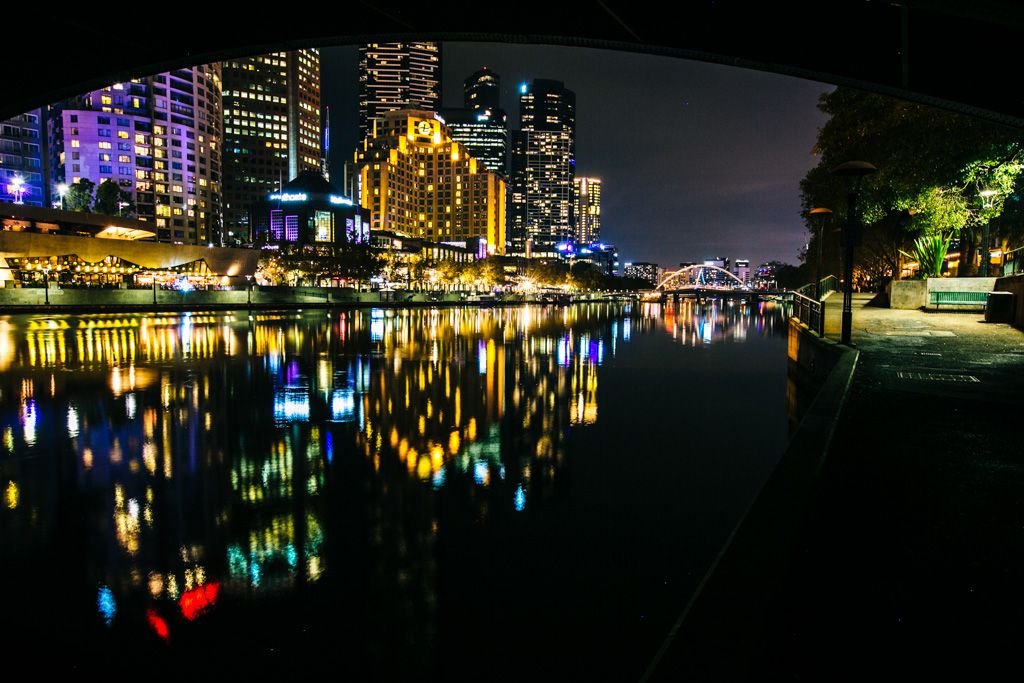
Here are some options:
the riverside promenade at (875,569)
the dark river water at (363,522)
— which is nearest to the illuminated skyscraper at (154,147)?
the dark river water at (363,522)

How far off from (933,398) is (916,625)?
25.4ft

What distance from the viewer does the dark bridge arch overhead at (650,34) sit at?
7.15 m

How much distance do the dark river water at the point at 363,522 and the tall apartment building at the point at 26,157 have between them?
184 metres

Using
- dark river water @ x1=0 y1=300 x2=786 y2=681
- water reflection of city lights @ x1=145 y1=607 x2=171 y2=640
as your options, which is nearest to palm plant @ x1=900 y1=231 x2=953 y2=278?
dark river water @ x1=0 y1=300 x2=786 y2=681

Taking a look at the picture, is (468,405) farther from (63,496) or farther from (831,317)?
(831,317)

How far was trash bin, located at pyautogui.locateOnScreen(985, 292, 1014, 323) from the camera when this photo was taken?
2288 centimetres

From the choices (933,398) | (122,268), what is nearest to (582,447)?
(933,398)

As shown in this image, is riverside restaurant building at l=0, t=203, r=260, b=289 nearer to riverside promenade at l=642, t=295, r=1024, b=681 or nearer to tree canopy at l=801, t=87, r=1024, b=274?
tree canopy at l=801, t=87, r=1024, b=274

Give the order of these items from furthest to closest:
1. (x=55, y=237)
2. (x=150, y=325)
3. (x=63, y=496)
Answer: (x=55, y=237) → (x=150, y=325) → (x=63, y=496)

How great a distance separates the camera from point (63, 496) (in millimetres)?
6973

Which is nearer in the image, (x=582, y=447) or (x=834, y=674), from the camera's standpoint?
(x=834, y=674)

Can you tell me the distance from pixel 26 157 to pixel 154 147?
112ft

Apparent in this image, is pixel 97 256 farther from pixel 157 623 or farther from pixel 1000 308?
pixel 157 623

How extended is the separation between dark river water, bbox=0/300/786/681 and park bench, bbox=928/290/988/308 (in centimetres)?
2284
